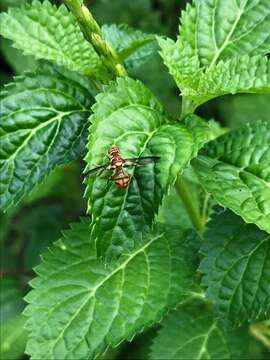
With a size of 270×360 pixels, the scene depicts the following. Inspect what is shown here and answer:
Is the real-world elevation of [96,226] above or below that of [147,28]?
below

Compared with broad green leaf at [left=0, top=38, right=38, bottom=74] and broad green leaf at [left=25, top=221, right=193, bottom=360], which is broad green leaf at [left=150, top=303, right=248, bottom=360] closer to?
broad green leaf at [left=25, top=221, right=193, bottom=360]

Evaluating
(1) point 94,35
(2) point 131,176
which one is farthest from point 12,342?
(1) point 94,35

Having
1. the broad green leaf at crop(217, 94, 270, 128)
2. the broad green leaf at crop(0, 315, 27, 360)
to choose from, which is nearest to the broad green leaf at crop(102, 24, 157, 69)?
the broad green leaf at crop(0, 315, 27, 360)

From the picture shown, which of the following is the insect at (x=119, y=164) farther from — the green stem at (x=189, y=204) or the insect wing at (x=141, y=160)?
the green stem at (x=189, y=204)

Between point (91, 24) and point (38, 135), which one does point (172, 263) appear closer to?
point (38, 135)

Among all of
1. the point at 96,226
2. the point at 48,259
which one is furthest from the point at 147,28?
the point at 96,226

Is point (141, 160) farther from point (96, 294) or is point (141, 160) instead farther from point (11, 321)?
point (11, 321)
